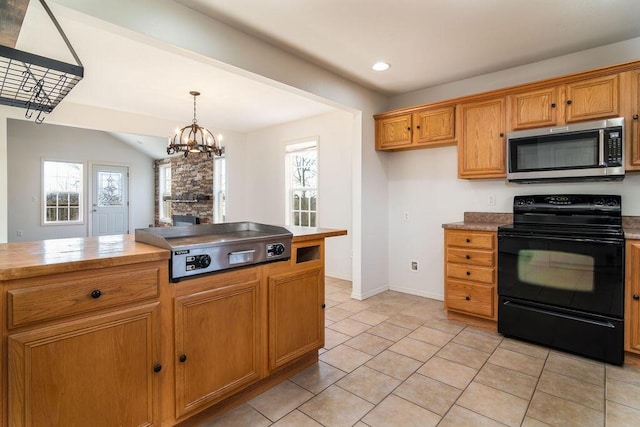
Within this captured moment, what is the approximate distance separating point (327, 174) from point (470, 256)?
2.55m

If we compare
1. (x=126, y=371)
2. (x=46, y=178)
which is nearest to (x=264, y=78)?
(x=126, y=371)

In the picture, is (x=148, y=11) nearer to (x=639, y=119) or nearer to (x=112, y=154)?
(x=639, y=119)

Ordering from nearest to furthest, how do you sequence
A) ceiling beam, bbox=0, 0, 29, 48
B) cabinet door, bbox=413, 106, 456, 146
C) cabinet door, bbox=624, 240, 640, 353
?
ceiling beam, bbox=0, 0, 29, 48 < cabinet door, bbox=624, 240, 640, 353 < cabinet door, bbox=413, 106, 456, 146

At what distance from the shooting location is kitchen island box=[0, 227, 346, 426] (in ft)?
3.82

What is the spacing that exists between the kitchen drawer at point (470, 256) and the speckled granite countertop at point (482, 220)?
0.72 feet

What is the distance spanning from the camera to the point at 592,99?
258 centimetres

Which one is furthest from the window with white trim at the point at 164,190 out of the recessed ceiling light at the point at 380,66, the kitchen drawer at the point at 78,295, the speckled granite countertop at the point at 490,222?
the kitchen drawer at the point at 78,295

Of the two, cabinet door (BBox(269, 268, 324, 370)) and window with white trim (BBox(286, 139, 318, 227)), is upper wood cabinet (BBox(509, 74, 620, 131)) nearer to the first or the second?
cabinet door (BBox(269, 268, 324, 370))

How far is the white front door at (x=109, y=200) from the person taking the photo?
8.05m

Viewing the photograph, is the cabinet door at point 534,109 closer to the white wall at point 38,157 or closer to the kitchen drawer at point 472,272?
the kitchen drawer at point 472,272

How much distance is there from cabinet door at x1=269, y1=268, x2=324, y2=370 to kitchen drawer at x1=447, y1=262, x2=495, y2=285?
58.5 inches

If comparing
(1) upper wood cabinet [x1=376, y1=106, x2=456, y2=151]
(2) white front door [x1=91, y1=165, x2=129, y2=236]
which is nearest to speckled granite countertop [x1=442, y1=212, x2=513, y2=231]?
(1) upper wood cabinet [x1=376, y1=106, x2=456, y2=151]

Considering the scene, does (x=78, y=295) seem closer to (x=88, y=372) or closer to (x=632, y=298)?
(x=88, y=372)

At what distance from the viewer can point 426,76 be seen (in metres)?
3.45
